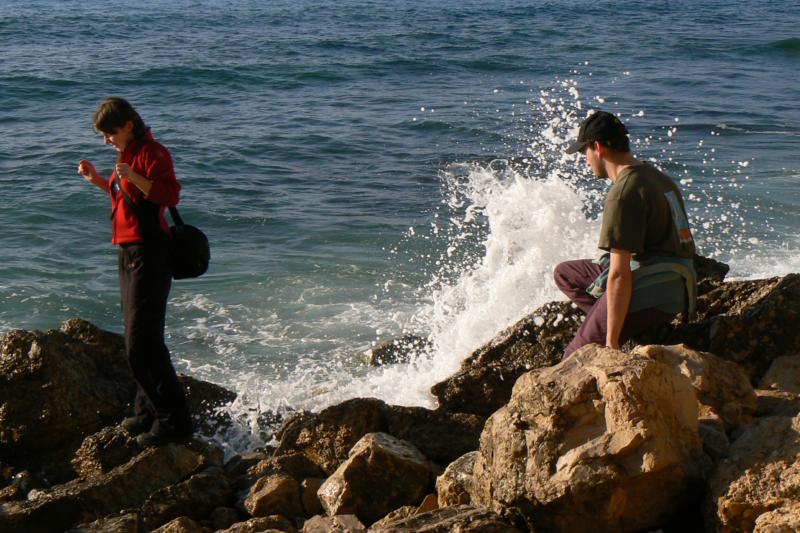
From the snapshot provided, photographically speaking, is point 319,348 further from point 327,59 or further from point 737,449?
point 327,59

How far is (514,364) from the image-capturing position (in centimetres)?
597

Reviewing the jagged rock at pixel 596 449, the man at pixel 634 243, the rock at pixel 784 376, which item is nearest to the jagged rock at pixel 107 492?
the jagged rock at pixel 596 449

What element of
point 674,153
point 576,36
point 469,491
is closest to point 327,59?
point 576,36

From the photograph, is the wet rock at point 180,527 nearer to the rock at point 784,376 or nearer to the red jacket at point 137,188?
the red jacket at point 137,188

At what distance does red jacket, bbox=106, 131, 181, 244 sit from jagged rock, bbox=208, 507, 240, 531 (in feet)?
4.60

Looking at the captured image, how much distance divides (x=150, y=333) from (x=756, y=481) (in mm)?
3148

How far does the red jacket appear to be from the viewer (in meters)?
5.22

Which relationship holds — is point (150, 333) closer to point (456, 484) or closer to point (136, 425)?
Result: point (136, 425)

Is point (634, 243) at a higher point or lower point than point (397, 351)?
higher

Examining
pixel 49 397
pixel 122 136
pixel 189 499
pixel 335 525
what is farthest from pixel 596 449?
pixel 49 397

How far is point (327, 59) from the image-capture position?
23.5 metres

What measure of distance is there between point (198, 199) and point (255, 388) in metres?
6.07

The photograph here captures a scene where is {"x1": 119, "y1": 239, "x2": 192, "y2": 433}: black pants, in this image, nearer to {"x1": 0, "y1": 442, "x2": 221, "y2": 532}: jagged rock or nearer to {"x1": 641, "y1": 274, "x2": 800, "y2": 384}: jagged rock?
{"x1": 0, "y1": 442, "x2": 221, "y2": 532}: jagged rock

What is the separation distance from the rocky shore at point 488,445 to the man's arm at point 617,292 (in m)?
0.26
